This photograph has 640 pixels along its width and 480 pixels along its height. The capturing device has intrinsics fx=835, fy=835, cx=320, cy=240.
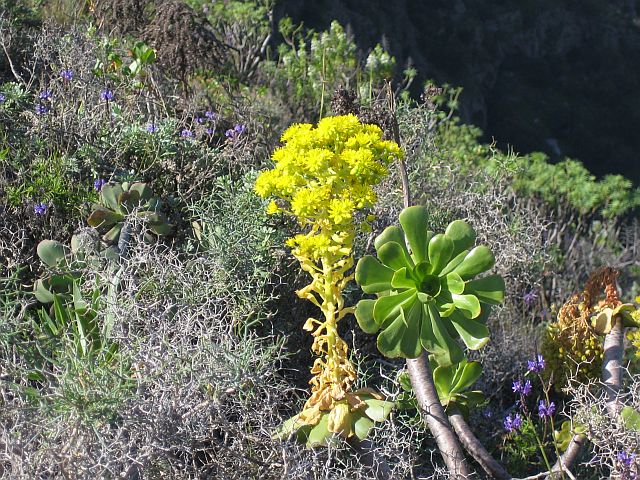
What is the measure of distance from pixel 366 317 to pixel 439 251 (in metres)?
0.37

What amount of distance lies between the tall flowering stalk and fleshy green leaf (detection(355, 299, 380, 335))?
9cm

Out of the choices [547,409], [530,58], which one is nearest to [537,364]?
[547,409]

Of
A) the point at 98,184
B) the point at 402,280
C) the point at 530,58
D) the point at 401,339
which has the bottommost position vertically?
the point at 530,58

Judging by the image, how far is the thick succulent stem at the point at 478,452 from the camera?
303 cm

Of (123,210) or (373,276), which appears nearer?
(373,276)

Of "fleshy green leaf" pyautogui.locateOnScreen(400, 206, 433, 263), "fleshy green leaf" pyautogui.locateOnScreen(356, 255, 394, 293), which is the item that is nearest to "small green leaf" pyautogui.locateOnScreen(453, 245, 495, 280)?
"fleshy green leaf" pyautogui.locateOnScreen(400, 206, 433, 263)

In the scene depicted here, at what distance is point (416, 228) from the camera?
3.06 m

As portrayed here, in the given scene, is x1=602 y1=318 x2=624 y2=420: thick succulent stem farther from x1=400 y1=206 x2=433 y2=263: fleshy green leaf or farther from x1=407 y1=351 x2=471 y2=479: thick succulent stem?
x1=400 y1=206 x2=433 y2=263: fleshy green leaf

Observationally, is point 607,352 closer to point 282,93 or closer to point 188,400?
point 188,400

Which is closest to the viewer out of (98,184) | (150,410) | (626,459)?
(150,410)

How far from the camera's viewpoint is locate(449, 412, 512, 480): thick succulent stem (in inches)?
119

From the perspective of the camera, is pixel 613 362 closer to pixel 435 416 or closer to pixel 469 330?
pixel 469 330

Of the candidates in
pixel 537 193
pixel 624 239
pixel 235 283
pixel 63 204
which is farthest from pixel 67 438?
pixel 624 239

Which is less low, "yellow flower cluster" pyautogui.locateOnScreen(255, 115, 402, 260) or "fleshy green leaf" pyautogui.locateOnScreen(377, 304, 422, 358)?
"yellow flower cluster" pyautogui.locateOnScreen(255, 115, 402, 260)
